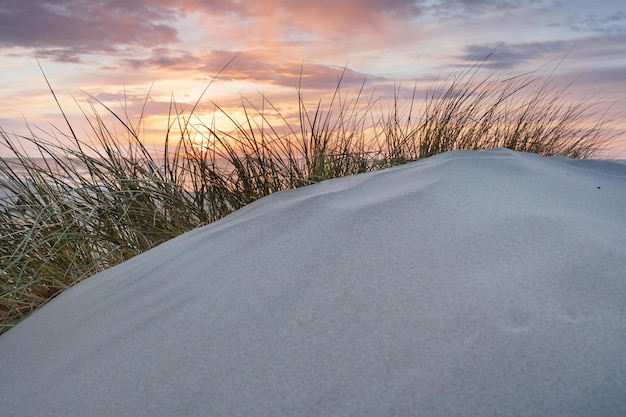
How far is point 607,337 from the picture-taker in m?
0.72

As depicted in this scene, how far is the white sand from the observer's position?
27.3 inches

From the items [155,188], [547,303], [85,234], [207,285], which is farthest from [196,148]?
[547,303]

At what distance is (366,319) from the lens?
844 millimetres

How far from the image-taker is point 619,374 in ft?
2.16

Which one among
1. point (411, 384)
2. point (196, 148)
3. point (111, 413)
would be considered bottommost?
point (196, 148)

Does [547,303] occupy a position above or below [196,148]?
above

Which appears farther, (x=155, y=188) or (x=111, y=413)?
(x=155, y=188)

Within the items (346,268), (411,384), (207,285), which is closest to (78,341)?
(207,285)

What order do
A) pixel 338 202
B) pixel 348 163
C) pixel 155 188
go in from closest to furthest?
pixel 338 202, pixel 155 188, pixel 348 163

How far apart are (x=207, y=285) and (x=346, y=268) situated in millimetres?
300

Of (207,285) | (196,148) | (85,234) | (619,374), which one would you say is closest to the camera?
(619,374)

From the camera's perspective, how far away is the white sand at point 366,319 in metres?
0.69

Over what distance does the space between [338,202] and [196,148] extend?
5.07 feet

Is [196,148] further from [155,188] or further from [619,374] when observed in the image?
[619,374]
